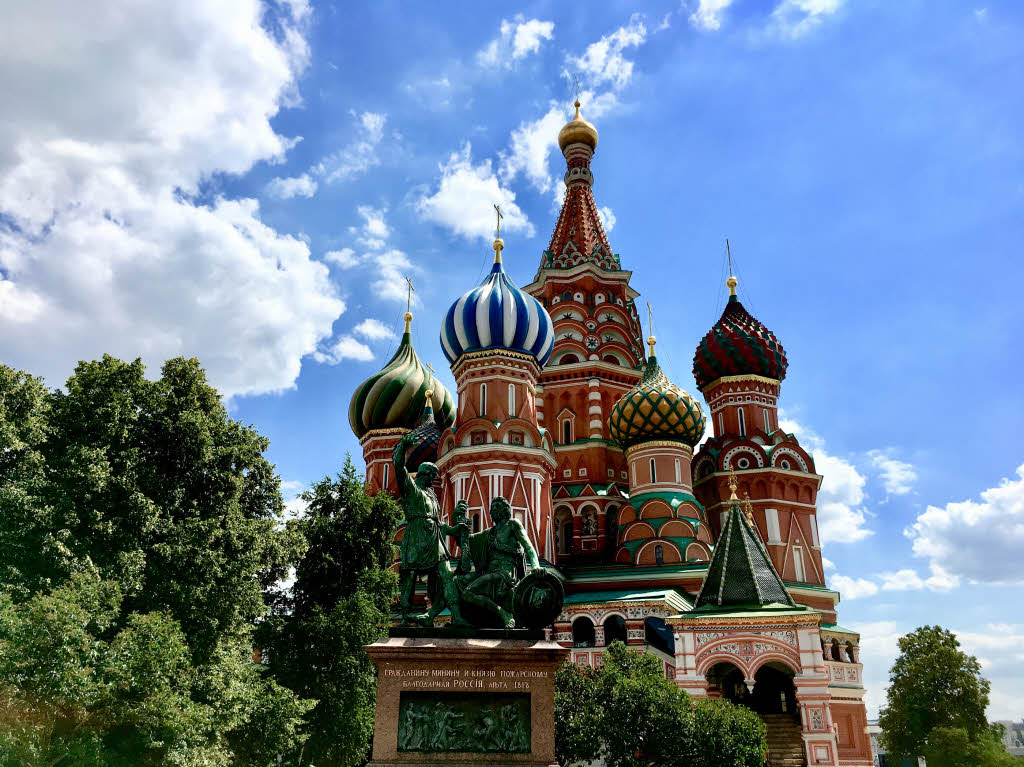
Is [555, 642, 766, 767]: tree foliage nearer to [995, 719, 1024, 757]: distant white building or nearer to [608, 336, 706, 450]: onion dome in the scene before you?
[608, 336, 706, 450]: onion dome

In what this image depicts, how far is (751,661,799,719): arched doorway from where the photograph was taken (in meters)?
23.7

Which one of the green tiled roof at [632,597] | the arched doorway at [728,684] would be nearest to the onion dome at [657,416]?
the green tiled roof at [632,597]

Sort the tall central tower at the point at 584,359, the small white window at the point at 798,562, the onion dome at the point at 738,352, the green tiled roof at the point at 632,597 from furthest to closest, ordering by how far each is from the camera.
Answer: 1. the onion dome at the point at 738,352
2. the tall central tower at the point at 584,359
3. the small white window at the point at 798,562
4. the green tiled roof at the point at 632,597

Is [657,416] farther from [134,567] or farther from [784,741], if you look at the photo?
[134,567]

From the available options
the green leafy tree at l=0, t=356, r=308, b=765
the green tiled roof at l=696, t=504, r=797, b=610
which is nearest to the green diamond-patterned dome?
the green tiled roof at l=696, t=504, r=797, b=610

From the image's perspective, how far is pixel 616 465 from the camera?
115 ft

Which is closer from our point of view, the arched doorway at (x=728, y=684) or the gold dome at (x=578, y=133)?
the arched doorway at (x=728, y=684)

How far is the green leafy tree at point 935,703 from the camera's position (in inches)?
1196

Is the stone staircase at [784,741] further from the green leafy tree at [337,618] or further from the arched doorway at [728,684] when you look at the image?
the green leafy tree at [337,618]

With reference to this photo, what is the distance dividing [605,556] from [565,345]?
395 inches

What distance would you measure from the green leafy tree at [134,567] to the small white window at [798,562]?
68.9 ft

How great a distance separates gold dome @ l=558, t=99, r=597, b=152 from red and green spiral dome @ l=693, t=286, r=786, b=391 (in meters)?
12.8

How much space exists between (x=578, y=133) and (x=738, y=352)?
15000mm

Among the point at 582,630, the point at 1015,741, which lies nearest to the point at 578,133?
the point at 582,630
